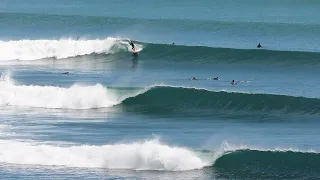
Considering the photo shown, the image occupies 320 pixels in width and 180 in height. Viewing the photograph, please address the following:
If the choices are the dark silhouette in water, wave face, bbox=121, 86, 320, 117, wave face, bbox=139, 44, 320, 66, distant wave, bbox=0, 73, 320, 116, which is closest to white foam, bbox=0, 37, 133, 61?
the dark silhouette in water

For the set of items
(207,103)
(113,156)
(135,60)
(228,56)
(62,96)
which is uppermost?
(135,60)

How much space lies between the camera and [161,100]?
43844 mm

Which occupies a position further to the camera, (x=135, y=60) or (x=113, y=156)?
(x=135, y=60)

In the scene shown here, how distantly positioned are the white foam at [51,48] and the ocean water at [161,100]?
86 mm

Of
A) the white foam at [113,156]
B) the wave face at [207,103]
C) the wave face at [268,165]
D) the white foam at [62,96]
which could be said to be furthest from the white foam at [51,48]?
the wave face at [268,165]

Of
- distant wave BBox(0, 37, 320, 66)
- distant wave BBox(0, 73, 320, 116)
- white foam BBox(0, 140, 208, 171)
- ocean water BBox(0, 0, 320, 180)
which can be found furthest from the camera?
distant wave BBox(0, 37, 320, 66)

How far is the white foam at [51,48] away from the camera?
207 ft

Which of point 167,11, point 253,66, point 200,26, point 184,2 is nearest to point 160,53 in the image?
point 253,66

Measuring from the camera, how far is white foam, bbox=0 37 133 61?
62969 millimetres

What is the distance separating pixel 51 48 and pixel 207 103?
23.2 meters

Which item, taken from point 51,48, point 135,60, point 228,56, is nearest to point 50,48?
point 51,48

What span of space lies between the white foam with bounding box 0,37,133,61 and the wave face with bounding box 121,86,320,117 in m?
18.7

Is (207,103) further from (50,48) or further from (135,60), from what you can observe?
(50,48)

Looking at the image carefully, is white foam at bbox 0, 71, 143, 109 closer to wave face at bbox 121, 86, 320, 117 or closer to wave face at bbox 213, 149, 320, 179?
wave face at bbox 121, 86, 320, 117
